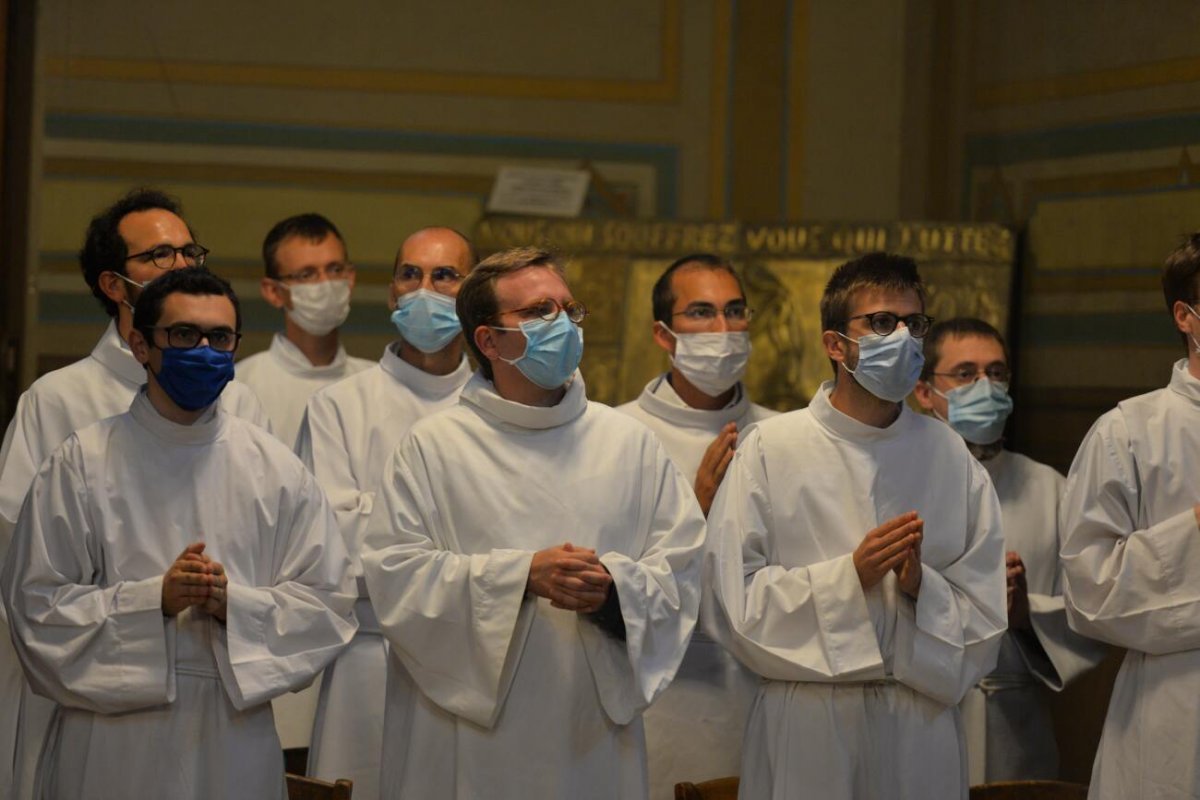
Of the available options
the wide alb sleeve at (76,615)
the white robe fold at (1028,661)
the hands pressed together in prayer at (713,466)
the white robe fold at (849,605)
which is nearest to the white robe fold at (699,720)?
the hands pressed together in prayer at (713,466)

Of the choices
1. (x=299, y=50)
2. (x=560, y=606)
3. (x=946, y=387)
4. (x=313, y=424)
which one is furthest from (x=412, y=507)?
(x=299, y=50)

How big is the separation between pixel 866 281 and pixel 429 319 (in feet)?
5.91

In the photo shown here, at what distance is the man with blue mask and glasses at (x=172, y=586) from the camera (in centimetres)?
515

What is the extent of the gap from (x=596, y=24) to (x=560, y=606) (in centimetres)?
566

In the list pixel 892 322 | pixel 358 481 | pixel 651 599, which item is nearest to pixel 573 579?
pixel 651 599

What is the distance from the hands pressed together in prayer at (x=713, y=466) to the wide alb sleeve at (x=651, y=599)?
0.84m

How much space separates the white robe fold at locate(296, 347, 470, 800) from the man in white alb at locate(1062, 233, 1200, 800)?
2167 mm

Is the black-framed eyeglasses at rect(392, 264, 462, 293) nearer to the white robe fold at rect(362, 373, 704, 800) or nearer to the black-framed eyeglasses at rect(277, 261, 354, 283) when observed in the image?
the black-framed eyeglasses at rect(277, 261, 354, 283)

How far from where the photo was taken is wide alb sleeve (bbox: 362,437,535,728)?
5.25m

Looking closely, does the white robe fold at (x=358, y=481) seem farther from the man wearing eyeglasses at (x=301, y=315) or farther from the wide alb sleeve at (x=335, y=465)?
the man wearing eyeglasses at (x=301, y=315)

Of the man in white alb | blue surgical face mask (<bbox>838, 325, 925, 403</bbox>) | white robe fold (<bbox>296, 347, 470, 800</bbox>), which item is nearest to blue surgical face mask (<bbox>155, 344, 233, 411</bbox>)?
white robe fold (<bbox>296, 347, 470, 800</bbox>)

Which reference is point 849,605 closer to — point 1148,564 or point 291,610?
point 1148,564

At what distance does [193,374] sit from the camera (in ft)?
17.3

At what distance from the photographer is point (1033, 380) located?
356 inches
